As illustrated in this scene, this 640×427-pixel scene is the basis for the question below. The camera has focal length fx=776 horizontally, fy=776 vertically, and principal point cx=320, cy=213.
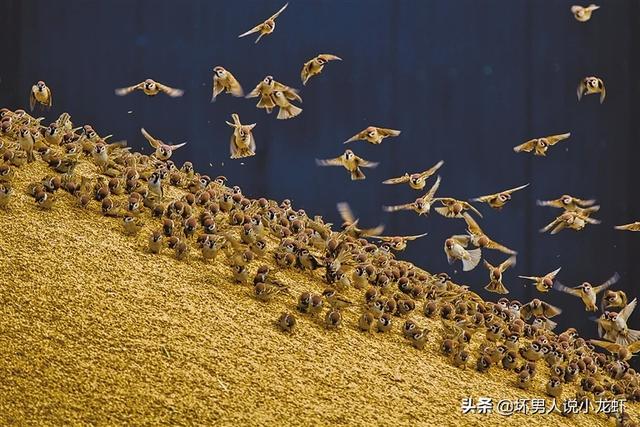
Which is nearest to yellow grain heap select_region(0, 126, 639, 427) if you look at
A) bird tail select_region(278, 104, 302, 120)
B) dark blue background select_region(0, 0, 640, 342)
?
bird tail select_region(278, 104, 302, 120)

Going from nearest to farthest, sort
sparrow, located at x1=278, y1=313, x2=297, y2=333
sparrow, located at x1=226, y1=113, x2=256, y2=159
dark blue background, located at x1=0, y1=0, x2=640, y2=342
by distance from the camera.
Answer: sparrow, located at x1=278, y1=313, x2=297, y2=333 → sparrow, located at x1=226, y1=113, x2=256, y2=159 → dark blue background, located at x1=0, y1=0, x2=640, y2=342

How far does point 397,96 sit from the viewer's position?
6.66 metres

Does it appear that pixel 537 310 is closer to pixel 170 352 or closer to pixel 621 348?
pixel 621 348

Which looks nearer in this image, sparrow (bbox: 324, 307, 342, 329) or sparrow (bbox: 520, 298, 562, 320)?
sparrow (bbox: 324, 307, 342, 329)

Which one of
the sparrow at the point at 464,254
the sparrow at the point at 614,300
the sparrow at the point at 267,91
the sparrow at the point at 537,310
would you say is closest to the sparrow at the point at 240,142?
the sparrow at the point at 267,91

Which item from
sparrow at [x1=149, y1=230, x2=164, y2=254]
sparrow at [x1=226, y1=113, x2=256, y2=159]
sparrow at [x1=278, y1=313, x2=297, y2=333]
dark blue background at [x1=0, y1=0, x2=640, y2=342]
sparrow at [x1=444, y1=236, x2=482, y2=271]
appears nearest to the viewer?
sparrow at [x1=278, y1=313, x2=297, y2=333]

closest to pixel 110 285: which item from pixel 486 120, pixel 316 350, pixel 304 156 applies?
pixel 316 350

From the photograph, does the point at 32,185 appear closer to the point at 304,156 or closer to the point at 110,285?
the point at 110,285

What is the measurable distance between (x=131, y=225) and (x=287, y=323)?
871mm

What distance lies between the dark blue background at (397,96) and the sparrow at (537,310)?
2.17 meters

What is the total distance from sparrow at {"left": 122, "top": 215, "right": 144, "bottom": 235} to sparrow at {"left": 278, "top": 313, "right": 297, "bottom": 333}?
0.83m

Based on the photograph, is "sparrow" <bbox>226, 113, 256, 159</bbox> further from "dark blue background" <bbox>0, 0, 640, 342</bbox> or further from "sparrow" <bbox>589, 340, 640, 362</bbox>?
"dark blue background" <bbox>0, 0, 640, 342</bbox>

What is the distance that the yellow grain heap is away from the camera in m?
2.31

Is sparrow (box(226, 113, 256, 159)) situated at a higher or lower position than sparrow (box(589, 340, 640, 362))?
higher
